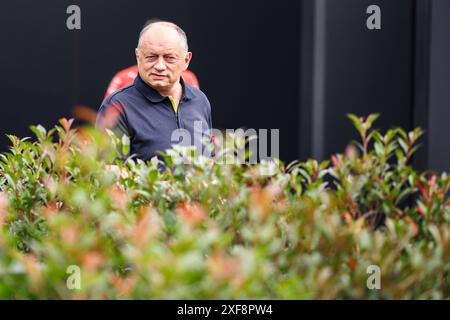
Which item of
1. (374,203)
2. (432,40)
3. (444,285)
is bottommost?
(444,285)

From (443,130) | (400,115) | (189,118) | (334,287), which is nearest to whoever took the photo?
(334,287)

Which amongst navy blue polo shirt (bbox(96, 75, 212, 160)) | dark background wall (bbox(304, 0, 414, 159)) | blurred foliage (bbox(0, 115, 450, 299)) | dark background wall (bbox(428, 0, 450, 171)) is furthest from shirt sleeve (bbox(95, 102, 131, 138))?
dark background wall (bbox(428, 0, 450, 171))

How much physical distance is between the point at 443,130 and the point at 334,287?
9.42 ft

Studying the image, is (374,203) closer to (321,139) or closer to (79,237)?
(79,237)

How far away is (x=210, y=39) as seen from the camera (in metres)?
6.13

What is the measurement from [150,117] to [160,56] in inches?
11.0

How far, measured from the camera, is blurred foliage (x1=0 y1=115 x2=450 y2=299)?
5.21 feet

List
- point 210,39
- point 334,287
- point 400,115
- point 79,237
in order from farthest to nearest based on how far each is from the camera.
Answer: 1. point 210,39
2. point 400,115
3. point 334,287
4. point 79,237

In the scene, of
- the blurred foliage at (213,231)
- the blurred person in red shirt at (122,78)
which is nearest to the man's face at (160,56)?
the blurred foliage at (213,231)

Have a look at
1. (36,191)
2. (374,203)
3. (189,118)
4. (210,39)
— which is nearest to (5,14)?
(210,39)

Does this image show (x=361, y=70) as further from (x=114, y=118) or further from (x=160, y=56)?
(x=114, y=118)

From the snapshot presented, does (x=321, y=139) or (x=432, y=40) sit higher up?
(x=432, y=40)

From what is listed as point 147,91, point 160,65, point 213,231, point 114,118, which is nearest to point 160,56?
point 160,65

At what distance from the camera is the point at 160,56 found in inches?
137
